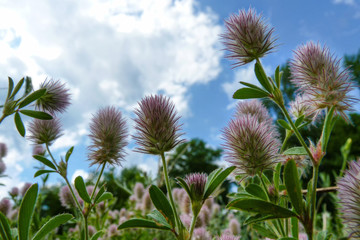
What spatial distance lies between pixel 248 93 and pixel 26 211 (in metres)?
0.81

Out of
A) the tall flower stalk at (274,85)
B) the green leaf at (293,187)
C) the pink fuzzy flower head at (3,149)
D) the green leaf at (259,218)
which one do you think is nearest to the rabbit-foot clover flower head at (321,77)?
→ the tall flower stalk at (274,85)

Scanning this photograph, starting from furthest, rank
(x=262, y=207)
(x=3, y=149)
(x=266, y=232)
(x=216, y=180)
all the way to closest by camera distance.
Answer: (x=3, y=149)
(x=266, y=232)
(x=216, y=180)
(x=262, y=207)

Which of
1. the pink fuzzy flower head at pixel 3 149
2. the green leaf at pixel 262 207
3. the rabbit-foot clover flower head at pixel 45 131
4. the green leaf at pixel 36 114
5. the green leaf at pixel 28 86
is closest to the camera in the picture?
the green leaf at pixel 262 207

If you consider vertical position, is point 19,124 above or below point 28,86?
below

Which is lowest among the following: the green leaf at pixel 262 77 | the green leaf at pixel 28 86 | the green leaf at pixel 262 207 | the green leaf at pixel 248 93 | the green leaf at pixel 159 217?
the green leaf at pixel 159 217

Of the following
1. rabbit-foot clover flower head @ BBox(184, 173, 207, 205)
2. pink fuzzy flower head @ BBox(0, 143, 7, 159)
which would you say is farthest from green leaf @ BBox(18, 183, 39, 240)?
pink fuzzy flower head @ BBox(0, 143, 7, 159)

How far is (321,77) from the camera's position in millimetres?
964

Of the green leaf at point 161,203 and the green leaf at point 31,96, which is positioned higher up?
the green leaf at point 31,96

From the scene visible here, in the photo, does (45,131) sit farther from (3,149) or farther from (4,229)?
(3,149)

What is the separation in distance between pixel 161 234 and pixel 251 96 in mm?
2743

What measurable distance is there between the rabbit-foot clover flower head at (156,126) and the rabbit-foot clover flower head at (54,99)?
2.05 feet

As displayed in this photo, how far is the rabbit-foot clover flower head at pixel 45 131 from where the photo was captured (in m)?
1.58

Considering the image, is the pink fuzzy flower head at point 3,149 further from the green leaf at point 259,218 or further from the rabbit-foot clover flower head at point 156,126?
the green leaf at point 259,218

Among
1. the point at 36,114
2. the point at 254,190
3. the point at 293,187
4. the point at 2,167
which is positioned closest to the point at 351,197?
the point at 293,187
